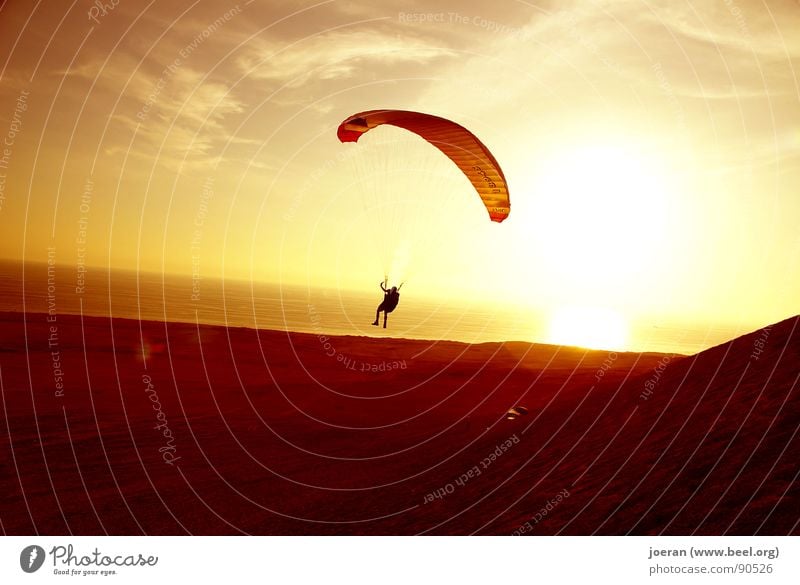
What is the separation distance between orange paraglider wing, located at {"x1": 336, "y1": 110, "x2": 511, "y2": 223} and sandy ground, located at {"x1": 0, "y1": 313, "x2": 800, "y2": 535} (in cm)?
592

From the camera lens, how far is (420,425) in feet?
42.7

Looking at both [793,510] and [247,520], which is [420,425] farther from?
[793,510]

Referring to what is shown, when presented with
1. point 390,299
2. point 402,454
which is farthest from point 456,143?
point 402,454

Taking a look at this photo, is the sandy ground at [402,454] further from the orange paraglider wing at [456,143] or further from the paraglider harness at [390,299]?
the orange paraglider wing at [456,143]

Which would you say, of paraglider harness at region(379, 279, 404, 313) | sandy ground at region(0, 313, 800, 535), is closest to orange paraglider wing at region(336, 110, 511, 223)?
paraglider harness at region(379, 279, 404, 313)

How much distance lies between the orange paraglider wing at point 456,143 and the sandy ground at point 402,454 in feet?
19.4

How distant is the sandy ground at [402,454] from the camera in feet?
19.9

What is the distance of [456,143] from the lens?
11.7 m

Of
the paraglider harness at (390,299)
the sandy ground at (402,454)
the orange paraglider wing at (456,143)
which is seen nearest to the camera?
the sandy ground at (402,454)

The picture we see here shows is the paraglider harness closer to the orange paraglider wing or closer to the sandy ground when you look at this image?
the sandy ground

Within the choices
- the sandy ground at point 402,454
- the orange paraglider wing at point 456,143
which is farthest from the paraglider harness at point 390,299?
the orange paraglider wing at point 456,143

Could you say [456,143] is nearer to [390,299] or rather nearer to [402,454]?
[390,299]
